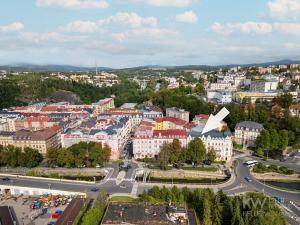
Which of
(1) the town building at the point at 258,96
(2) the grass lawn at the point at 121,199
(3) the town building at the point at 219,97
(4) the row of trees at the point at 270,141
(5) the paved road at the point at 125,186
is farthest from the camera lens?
(3) the town building at the point at 219,97

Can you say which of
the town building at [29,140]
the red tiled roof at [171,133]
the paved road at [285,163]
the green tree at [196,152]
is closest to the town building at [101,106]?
the town building at [29,140]

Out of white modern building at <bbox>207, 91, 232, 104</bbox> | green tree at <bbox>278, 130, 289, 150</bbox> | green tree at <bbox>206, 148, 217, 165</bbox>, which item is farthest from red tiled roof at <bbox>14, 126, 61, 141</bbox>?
white modern building at <bbox>207, 91, 232, 104</bbox>

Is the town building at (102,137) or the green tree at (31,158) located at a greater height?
the town building at (102,137)

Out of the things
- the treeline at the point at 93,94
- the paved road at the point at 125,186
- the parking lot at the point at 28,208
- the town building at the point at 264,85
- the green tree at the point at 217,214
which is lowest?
the parking lot at the point at 28,208

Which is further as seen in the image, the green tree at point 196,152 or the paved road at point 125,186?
the green tree at point 196,152

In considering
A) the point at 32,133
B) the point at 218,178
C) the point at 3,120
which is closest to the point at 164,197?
the point at 218,178

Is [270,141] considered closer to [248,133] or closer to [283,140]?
[283,140]

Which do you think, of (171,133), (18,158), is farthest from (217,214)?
(18,158)

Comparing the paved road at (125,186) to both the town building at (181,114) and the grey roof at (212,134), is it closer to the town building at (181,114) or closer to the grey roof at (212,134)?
the grey roof at (212,134)

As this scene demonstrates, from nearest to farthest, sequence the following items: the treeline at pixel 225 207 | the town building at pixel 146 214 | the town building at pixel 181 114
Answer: the treeline at pixel 225 207 < the town building at pixel 146 214 < the town building at pixel 181 114
